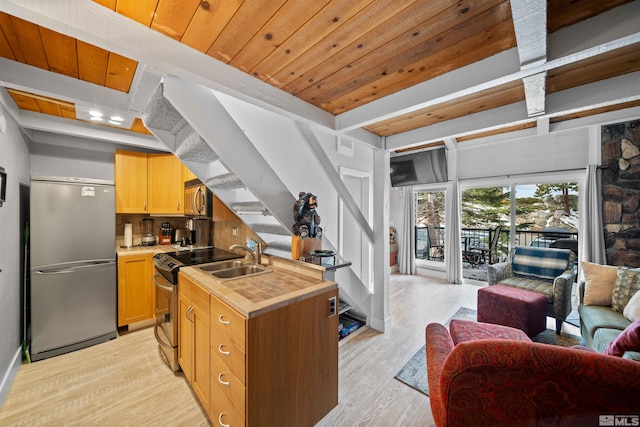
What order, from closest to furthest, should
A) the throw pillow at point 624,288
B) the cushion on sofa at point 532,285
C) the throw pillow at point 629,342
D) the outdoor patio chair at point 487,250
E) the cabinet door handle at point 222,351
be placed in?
1. the throw pillow at point 629,342
2. the cabinet door handle at point 222,351
3. the throw pillow at point 624,288
4. the cushion on sofa at point 532,285
5. the outdoor patio chair at point 487,250

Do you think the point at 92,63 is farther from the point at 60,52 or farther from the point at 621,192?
the point at 621,192

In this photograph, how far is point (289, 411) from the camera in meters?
1.44

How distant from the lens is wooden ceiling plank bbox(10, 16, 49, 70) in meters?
1.24

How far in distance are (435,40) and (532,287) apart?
3.13 meters

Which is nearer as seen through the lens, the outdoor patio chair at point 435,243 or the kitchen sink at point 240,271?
the kitchen sink at point 240,271

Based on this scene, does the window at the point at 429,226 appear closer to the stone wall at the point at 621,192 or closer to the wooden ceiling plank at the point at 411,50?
the stone wall at the point at 621,192

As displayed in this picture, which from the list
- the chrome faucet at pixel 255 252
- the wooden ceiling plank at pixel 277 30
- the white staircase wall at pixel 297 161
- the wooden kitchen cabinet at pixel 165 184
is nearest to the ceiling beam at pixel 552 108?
the white staircase wall at pixel 297 161

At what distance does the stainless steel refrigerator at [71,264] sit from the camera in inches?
92.8

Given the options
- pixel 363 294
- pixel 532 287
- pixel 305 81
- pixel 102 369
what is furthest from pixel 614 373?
pixel 102 369

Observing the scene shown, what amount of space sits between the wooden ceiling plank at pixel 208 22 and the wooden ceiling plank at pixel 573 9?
1429mm

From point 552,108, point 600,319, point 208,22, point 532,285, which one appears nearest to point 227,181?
point 208,22

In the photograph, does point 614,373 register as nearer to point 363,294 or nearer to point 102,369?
point 363,294

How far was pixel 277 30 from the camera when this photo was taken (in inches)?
49.4

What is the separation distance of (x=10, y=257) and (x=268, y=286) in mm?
2274
